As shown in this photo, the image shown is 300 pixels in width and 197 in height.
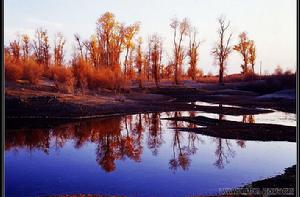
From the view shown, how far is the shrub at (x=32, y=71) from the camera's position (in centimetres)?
3023

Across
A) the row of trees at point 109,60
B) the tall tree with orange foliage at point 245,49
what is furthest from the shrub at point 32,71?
the tall tree with orange foliage at point 245,49

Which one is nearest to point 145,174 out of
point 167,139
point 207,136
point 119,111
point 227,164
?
point 227,164

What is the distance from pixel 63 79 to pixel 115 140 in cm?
1393

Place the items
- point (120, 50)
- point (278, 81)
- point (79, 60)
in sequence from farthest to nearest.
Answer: point (278, 81), point (79, 60), point (120, 50)

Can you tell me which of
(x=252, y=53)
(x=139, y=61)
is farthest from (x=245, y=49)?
→ (x=139, y=61)

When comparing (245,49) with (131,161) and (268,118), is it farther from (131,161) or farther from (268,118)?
(131,161)

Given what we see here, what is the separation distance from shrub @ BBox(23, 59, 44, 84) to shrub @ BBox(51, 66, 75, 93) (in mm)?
1644

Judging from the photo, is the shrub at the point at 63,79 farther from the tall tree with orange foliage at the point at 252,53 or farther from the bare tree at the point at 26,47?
the tall tree with orange foliage at the point at 252,53

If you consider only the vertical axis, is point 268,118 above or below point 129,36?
below

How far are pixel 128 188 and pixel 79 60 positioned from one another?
22575 mm

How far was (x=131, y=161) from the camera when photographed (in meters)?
17.7

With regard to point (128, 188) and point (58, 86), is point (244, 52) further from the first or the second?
point (128, 188)

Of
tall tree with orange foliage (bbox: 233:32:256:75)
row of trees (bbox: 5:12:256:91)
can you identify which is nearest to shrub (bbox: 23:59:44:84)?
row of trees (bbox: 5:12:256:91)

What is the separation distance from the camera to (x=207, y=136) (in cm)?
2358
